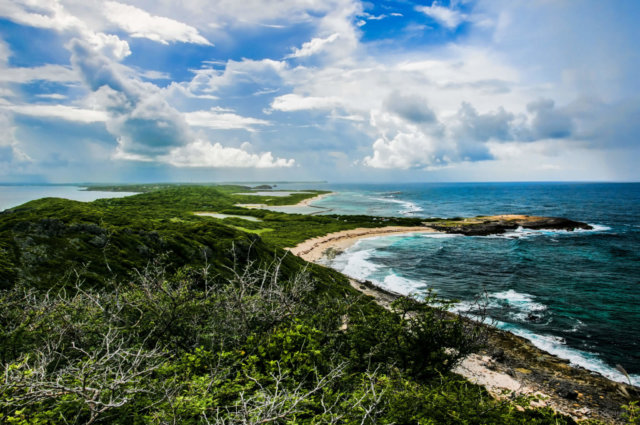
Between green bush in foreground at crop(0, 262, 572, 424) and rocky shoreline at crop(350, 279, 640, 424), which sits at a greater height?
green bush in foreground at crop(0, 262, 572, 424)

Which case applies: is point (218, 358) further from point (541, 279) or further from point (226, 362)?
point (541, 279)

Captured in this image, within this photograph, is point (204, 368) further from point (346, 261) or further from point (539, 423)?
point (346, 261)

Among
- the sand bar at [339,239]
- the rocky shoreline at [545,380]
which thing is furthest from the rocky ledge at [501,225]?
the rocky shoreline at [545,380]

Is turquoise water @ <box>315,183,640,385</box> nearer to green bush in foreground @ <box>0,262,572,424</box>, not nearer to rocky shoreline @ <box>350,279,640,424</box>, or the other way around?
rocky shoreline @ <box>350,279,640,424</box>

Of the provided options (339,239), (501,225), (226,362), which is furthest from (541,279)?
(226,362)

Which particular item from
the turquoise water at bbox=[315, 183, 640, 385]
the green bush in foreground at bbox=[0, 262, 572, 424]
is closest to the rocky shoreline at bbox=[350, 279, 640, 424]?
the turquoise water at bbox=[315, 183, 640, 385]

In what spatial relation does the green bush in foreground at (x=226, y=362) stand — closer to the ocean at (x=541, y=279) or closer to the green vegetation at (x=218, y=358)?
the green vegetation at (x=218, y=358)
